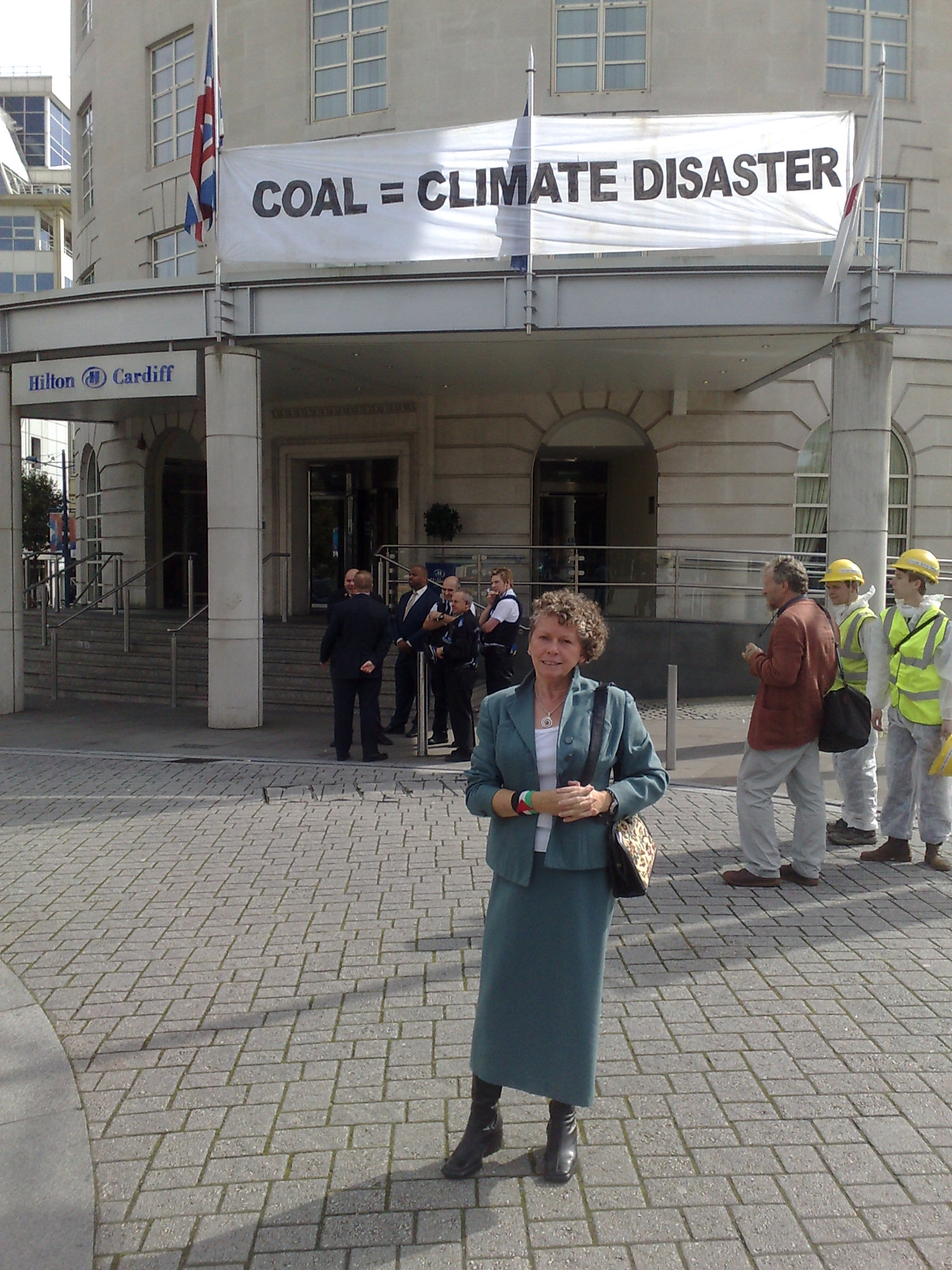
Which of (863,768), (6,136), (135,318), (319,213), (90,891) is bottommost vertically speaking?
(90,891)

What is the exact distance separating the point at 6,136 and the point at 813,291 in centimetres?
8884

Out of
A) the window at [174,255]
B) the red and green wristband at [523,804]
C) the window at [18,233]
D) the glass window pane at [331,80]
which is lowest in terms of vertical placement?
the red and green wristband at [523,804]

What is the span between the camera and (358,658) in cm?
1052

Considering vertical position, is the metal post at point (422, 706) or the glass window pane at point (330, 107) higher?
the glass window pane at point (330, 107)

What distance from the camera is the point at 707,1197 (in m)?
3.30

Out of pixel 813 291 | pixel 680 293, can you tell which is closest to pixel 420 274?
pixel 680 293

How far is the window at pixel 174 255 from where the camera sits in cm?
2061

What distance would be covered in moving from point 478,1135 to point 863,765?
496cm

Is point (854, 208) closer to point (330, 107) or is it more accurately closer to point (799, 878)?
point (799, 878)

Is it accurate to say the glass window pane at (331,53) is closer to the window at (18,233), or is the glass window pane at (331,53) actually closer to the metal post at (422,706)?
the metal post at (422,706)

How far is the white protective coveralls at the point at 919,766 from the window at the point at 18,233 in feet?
263

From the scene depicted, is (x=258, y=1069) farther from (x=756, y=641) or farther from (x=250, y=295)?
(x=756, y=641)

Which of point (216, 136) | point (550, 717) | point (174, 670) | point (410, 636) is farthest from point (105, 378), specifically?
point (550, 717)

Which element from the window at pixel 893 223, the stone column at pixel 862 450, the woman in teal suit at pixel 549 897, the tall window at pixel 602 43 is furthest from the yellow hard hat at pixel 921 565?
the window at pixel 893 223
